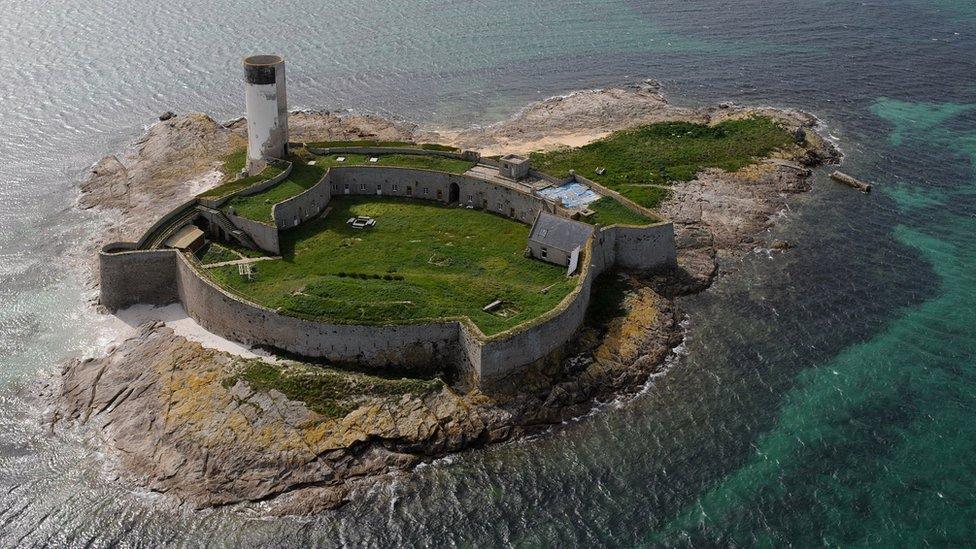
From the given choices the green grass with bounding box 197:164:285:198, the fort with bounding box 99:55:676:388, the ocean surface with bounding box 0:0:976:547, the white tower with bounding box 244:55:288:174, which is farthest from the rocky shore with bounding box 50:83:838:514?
the white tower with bounding box 244:55:288:174

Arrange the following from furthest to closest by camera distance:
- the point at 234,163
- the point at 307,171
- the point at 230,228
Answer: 1. the point at 234,163
2. the point at 307,171
3. the point at 230,228

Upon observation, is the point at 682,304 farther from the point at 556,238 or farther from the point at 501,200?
the point at 501,200

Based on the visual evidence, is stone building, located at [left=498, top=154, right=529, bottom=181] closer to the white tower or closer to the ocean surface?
the ocean surface

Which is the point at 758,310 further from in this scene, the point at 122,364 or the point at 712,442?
the point at 122,364

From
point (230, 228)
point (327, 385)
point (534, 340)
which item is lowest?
point (327, 385)

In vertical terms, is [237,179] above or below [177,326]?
above

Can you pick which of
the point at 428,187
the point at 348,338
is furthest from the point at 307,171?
the point at 348,338

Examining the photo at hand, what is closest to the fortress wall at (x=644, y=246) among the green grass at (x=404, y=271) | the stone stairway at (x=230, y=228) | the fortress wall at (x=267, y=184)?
the green grass at (x=404, y=271)

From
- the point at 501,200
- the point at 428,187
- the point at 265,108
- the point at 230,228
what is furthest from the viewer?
the point at 428,187

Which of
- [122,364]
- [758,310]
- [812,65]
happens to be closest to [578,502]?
[758,310]
